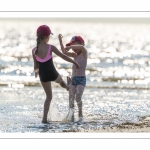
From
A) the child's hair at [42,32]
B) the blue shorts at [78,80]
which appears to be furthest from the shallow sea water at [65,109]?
the child's hair at [42,32]

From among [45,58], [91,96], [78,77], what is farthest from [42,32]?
[91,96]

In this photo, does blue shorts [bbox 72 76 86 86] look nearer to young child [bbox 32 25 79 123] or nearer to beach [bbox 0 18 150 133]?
young child [bbox 32 25 79 123]

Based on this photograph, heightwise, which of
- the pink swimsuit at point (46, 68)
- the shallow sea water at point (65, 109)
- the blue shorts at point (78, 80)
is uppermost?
the pink swimsuit at point (46, 68)

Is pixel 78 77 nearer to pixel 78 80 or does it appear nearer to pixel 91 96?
pixel 78 80

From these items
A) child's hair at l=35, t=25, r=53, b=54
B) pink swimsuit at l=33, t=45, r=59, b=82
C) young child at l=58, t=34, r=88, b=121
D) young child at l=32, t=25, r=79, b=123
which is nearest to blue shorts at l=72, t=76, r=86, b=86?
young child at l=58, t=34, r=88, b=121

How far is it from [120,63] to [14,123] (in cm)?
953

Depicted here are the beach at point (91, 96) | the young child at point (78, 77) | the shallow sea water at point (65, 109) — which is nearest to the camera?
the shallow sea water at point (65, 109)

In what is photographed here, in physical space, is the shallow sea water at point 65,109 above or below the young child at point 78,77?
below

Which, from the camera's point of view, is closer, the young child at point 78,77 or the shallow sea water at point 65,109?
the shallow sea water at point 65,109

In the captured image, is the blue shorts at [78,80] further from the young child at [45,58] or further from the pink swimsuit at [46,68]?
the pink swimsuit at [46,68]
